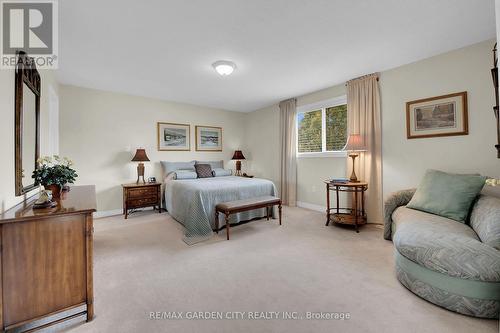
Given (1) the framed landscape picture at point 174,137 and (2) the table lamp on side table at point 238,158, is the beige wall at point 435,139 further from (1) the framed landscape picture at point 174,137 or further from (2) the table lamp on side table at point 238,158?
(1) the framed landscape picture at point 174,137

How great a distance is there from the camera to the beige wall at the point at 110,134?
4.04 metres

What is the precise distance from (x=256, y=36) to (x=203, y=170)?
10.8 ft

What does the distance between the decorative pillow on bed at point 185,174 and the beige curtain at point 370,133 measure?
3361 mm

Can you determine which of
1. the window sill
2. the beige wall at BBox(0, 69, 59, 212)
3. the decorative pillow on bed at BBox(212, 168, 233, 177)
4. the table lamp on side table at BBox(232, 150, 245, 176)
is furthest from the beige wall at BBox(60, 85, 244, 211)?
the window sill

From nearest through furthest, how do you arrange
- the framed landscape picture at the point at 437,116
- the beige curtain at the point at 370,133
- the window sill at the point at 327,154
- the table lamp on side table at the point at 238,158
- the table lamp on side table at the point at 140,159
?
the framed landscape picture at the point at 437,116 → the beige curtain at the point at 370,133 → the window sill at the point at 327,154 → the table lamp on side table at the point at 140,159 → the table lamp on side table at the point at 238,158

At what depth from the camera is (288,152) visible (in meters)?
5.11

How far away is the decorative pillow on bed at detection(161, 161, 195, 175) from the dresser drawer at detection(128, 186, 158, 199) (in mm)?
527

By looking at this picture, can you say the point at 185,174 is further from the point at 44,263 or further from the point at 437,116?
the point at 437,116

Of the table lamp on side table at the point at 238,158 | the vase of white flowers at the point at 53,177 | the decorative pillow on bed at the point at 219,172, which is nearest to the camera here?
the vase of white flowers at the point at 53,177

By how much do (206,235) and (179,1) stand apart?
2.80 m

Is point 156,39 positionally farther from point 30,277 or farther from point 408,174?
point 408,174

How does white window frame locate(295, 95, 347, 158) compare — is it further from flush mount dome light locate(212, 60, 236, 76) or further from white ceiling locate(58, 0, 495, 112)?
flush mount dome light locate(212, 60, 236, 76)

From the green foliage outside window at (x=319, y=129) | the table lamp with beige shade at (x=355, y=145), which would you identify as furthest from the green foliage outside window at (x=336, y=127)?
the table lamp with beige shade at (x=355, y=145)

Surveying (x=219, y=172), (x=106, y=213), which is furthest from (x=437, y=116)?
(x=106, y=213)
